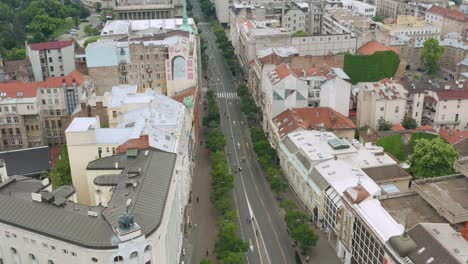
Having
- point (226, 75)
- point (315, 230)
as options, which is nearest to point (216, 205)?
point (315, 230)

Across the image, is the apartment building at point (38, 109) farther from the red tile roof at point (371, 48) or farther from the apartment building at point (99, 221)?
the red tile roof at point (371, 48)

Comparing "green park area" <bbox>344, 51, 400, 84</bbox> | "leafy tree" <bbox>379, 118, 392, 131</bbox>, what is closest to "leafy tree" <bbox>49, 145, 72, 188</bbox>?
"leafy tree" <bbox>379, 118, 392, 131</bbox>

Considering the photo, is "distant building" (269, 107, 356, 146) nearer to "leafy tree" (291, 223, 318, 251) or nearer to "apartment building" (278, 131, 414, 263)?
"apartment building" (278, 131, 414, 263)

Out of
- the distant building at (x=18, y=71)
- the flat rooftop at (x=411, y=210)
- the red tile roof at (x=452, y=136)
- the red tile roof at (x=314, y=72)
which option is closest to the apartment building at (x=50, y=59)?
the distant building at (x=18, y=71)

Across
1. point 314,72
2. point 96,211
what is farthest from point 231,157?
point 96,211

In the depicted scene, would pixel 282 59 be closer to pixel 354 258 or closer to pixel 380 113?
pixel 380 113

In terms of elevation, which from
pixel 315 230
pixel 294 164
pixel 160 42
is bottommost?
pixel 315 230
